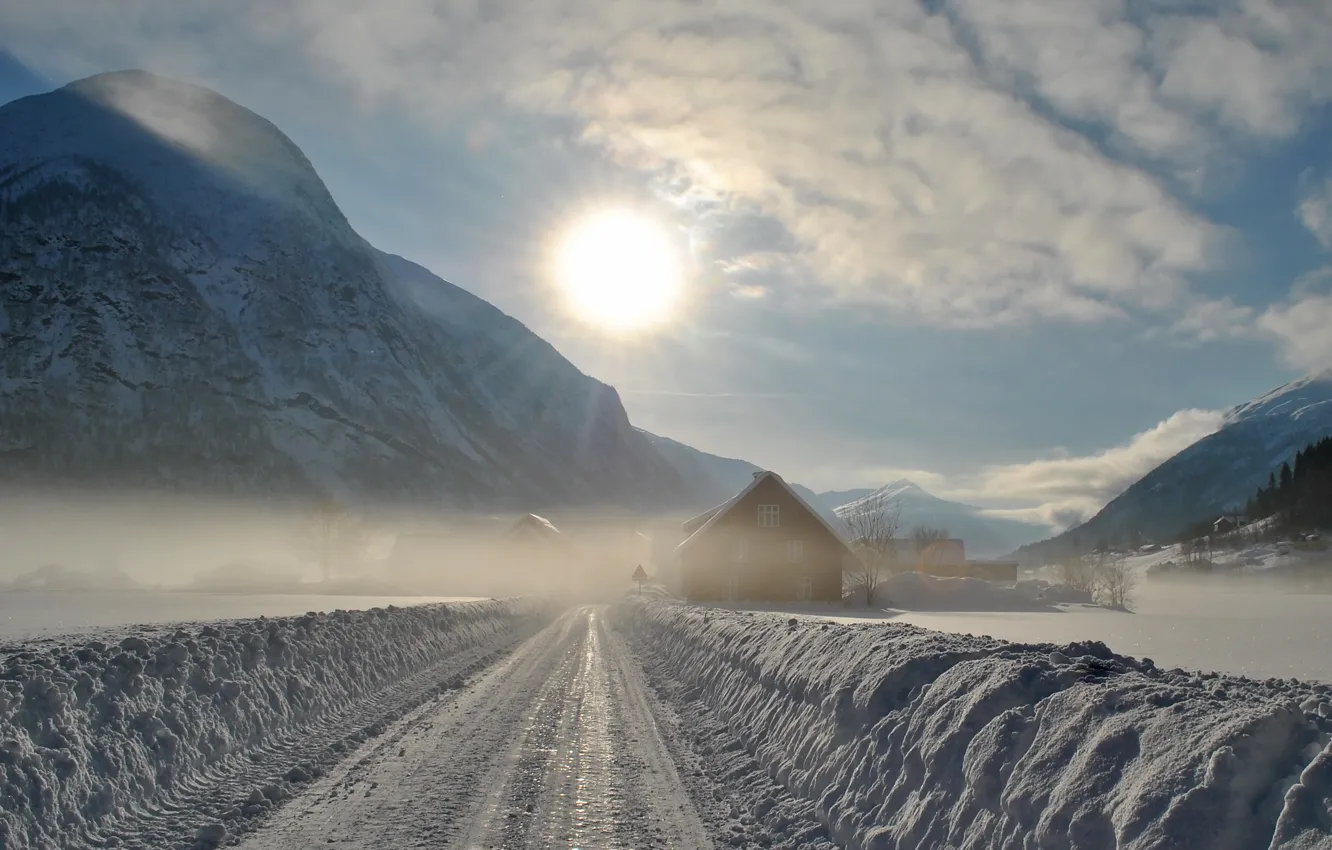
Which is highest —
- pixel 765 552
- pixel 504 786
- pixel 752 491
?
pixel 752 491

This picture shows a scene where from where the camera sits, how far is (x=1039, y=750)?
6141mm

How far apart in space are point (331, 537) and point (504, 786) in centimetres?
10249

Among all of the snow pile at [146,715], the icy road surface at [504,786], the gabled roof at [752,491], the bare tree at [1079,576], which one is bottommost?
the bare tree at [1079,576]

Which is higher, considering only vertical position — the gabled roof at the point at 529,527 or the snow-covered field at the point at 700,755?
the gabled roof at the point at 529,527

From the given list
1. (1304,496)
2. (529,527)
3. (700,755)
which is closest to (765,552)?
(700,755)

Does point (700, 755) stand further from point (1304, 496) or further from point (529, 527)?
point (1304, 496)

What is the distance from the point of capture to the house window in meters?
57.0

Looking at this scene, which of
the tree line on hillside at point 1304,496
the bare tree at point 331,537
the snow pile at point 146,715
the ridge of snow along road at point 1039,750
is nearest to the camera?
the ridge of snow along road at point 1039,750

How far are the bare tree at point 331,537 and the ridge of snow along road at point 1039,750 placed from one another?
9985 cm

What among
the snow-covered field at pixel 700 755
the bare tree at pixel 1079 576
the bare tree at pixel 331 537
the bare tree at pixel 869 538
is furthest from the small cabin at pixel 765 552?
the bare tree at pixel 331 537

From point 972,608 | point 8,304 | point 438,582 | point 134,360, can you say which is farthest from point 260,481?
point 972,608

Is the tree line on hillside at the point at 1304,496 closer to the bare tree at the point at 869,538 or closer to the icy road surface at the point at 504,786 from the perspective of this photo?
the bare tree at the point at 869,538

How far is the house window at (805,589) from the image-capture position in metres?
57.0

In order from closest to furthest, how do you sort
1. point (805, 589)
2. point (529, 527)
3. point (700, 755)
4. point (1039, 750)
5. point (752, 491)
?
point (1039, 750), point (700, 755), point (805, 589), point (752, 491), point (529, 527)
